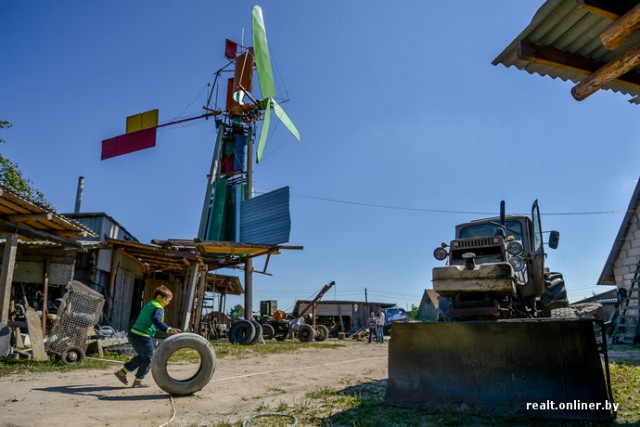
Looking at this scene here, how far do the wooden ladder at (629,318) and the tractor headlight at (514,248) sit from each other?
859cm

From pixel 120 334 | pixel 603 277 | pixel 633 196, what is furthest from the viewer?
pixel 603 277

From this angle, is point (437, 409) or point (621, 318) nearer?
point (437, 409)

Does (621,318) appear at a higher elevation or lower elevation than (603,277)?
lower

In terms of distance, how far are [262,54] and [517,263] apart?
15.1 m

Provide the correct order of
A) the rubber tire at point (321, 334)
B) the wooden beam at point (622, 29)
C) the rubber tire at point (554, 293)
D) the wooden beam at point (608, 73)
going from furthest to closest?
the rubber tire at point (321, 334) → the rubber tire at point (554, 293) → the wooden beam at point (608, 73) → the wooden beam at point (622, 29)

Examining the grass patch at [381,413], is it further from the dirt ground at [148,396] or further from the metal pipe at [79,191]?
the metal pipe at [79,191]

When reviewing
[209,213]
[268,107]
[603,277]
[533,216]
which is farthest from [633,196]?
[209,213]

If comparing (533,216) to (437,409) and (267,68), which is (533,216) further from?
(267,68)

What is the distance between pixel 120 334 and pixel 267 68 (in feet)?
39.9

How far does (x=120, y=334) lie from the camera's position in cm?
1288

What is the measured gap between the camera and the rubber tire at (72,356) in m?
8.34

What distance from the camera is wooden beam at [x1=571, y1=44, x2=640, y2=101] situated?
12.6 feet

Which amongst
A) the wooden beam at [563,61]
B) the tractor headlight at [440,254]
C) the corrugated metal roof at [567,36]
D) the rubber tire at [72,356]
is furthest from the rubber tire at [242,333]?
the wooden beam at [563,61]

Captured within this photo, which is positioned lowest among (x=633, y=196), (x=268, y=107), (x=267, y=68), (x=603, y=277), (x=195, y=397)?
(x=195, y=397)
